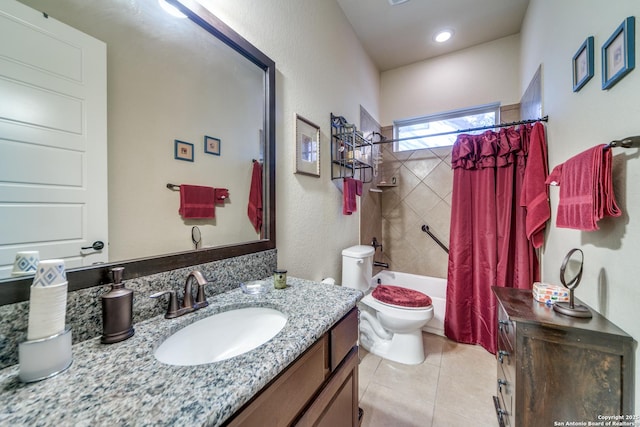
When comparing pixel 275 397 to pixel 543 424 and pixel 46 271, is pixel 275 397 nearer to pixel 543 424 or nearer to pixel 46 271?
pixel 46 271

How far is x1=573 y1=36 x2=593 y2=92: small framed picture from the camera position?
3.27 feet

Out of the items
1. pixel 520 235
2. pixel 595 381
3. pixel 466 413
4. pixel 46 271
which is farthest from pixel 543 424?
pixel 46 271

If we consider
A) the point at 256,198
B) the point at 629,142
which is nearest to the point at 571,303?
the point at 629,142

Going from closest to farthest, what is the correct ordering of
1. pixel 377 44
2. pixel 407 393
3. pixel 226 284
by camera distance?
pixel 226 284
pixel 407 393
pixel 377 44

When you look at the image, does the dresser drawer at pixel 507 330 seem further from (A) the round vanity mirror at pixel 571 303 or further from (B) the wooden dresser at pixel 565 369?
(A) the round vanity mirror at pixel 571 303

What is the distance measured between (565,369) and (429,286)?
173cm

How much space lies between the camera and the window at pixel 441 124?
8.22 ft

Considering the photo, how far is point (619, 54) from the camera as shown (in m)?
0.81

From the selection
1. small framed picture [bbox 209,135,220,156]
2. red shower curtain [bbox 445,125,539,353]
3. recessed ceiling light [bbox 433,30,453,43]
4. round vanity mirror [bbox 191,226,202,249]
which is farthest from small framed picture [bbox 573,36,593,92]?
round vanity mirror [bbox 191,226,202,249]

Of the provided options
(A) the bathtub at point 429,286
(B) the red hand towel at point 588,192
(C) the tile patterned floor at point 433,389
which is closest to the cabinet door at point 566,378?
(B) the red hand towel at point 588,192

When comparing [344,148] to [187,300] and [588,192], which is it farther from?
[187,300]

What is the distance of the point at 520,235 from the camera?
73.9 inches

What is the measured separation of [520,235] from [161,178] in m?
2.43

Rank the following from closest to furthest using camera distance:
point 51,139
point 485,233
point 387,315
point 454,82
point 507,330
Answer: point 51,139 → point 507,330 → point 387,315 → point 485,233 → point 454,82
